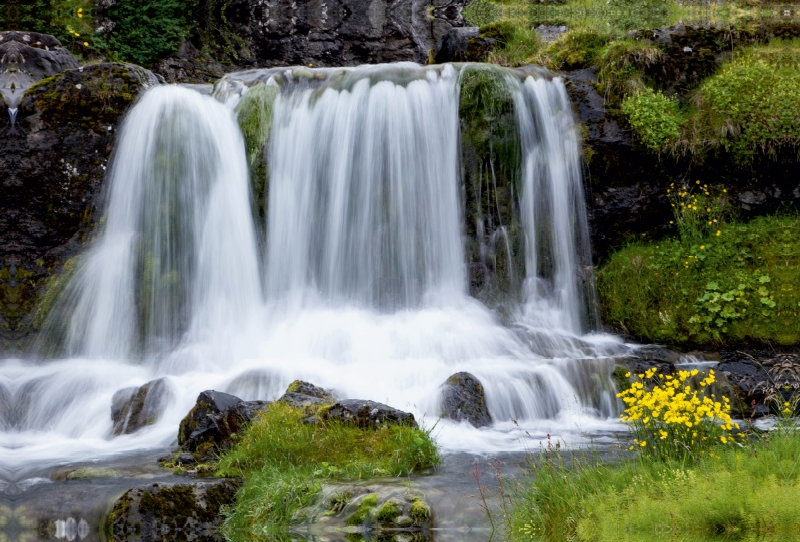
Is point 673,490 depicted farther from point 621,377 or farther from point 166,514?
point 621,377

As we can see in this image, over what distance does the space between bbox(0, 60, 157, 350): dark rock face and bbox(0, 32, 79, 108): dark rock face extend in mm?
436

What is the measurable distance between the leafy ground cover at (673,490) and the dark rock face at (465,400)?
291 centimetres

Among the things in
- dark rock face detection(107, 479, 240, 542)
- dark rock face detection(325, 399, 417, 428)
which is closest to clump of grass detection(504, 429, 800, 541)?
dark rock face detection(325, 399, 417, 428)

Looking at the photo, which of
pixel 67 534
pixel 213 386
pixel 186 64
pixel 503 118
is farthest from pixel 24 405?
pixel 186 64

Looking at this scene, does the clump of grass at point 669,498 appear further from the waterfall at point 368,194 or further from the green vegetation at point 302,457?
the waterfall at point 368,194

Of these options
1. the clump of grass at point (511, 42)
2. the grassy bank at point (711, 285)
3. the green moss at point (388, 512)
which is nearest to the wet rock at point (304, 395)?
the green moss at point (388, 512)

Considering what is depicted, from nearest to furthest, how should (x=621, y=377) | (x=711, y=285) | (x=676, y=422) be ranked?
(x=676, y=422) < (x=621, y=377) < (x=711, y=285)

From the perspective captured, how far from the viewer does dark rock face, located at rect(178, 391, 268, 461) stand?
7883mm

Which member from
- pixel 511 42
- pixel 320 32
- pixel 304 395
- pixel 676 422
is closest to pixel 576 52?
pixel 511 42

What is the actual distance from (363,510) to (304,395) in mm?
2805

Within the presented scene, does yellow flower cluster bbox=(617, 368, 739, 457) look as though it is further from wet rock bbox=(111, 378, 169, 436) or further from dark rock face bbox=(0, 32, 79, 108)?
dark rock face bbox=(0, 32, 79, 108)

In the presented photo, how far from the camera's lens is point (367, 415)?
7.75m

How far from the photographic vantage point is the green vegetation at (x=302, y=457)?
21.1 ft

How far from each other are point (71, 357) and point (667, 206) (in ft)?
30.3
